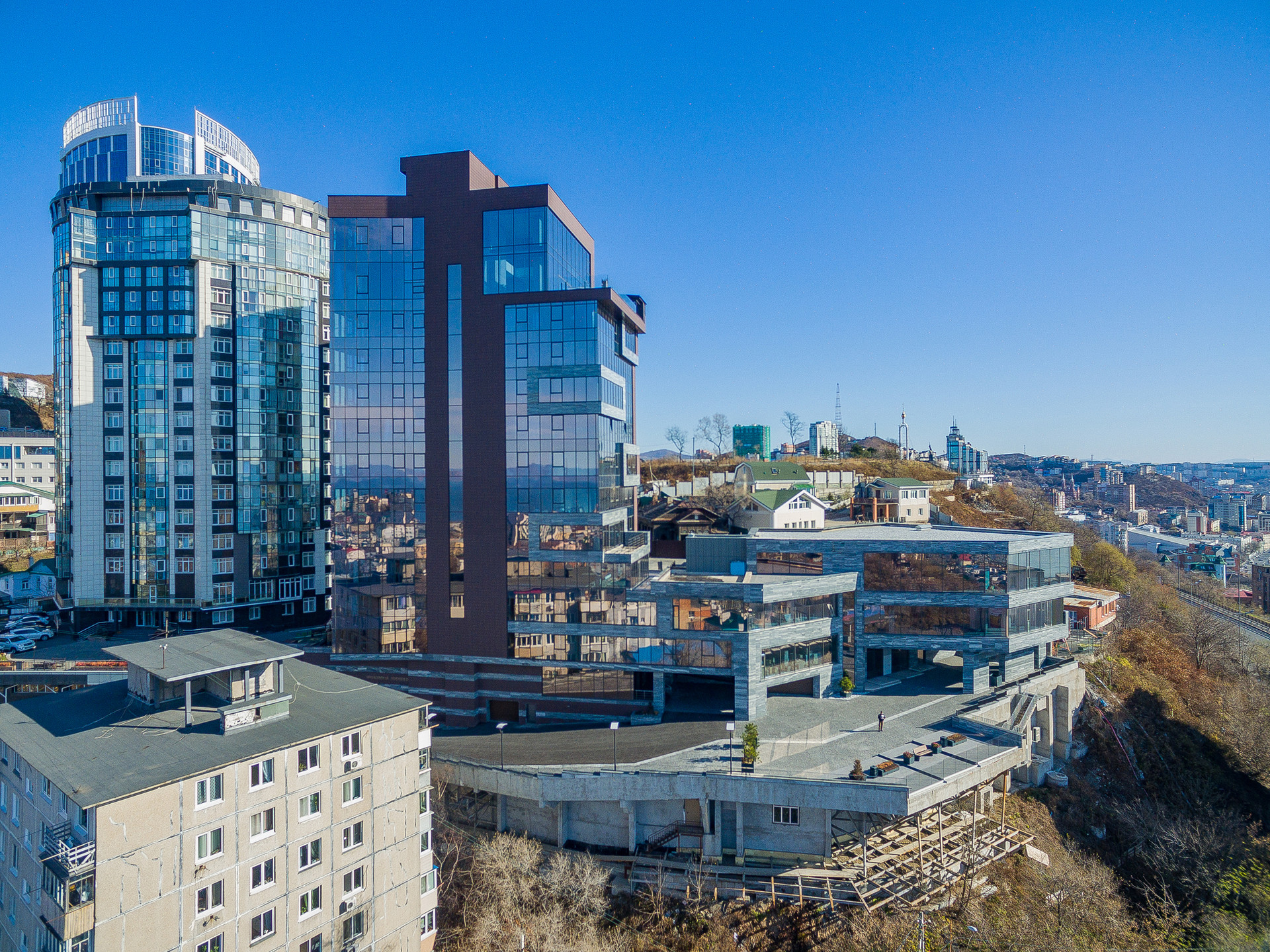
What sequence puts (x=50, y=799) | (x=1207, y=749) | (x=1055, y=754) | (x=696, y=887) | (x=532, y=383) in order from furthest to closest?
(x=1207, y=749) < (x=1055, y=754) < (x=532, y=383) < (x=696, y=887) < (x=50, y=799)

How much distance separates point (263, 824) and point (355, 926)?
20.7ft

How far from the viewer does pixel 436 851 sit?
107ft

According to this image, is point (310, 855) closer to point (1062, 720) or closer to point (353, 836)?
point (353, 836)

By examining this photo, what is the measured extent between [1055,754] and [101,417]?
83473 millimetres

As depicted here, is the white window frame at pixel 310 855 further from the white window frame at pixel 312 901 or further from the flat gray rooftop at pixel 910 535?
the flat gray rooftop at pixel 910 535

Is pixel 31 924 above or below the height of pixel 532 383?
below

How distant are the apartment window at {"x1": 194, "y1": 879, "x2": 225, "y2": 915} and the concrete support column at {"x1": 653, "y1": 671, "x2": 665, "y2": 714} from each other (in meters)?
23.5

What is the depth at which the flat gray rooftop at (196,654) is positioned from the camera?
24641 mm

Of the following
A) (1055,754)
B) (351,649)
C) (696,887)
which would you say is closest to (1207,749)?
(1055,754)

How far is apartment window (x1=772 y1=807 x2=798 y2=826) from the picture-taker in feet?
106

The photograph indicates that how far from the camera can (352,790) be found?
25.8 m

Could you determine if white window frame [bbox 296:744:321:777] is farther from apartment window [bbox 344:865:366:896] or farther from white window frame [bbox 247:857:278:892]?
apartment window [bbox 344:865:366:896]

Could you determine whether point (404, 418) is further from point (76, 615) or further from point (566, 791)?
point (76, 615)

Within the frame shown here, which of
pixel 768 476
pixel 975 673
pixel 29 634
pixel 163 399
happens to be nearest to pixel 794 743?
pixel 975 673
